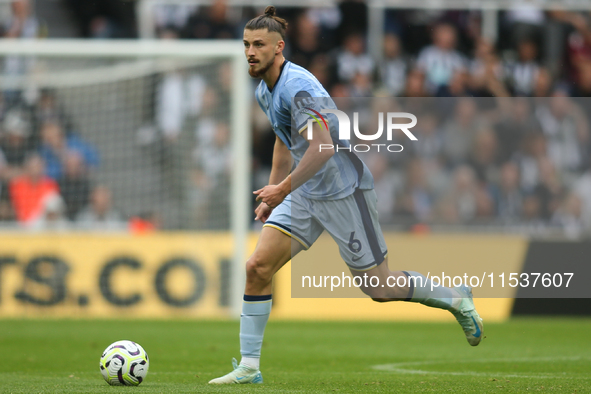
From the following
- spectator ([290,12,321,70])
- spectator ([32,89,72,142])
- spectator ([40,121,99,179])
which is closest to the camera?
spectator ([40,121,99,179])

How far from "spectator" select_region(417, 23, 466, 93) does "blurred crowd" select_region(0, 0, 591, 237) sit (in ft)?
0.08

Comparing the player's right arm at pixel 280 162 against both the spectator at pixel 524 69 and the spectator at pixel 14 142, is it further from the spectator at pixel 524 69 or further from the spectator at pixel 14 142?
the spectator at pixel 524 69

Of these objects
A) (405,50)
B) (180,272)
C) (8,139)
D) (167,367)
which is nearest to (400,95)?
(405,50)

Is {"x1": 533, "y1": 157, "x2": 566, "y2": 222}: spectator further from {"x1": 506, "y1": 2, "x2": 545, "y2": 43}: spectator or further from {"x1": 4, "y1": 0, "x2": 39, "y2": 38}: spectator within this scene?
{"x1": 4, "y1": 0, "x2": 39, "y2": 38}: spectator

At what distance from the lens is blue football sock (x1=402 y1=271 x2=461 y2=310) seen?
606 centimetres

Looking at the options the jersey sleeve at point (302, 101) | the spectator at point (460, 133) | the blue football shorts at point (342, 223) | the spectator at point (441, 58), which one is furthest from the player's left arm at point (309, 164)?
the spectator at point (441, 58)

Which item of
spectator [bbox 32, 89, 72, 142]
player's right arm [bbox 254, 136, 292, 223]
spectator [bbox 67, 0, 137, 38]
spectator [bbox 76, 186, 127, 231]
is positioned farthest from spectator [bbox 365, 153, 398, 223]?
player's right arm [bbox 254, 136, 292, 223]

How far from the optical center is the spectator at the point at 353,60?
46.7 ft

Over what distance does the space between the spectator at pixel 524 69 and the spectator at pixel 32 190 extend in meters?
7.43

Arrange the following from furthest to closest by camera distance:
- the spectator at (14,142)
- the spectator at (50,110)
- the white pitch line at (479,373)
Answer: the spectator at (50,110), the spectator at (14,142), the white pitch line at (479,373)

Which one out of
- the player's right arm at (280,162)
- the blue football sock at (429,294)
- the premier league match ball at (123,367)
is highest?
the player's right arm at (280,162)

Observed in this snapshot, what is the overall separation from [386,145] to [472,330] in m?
6.41

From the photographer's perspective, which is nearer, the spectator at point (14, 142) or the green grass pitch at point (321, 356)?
the green grass pitch at point (321, 356)

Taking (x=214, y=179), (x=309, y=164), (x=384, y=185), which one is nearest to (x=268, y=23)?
(x=309, y=164)
